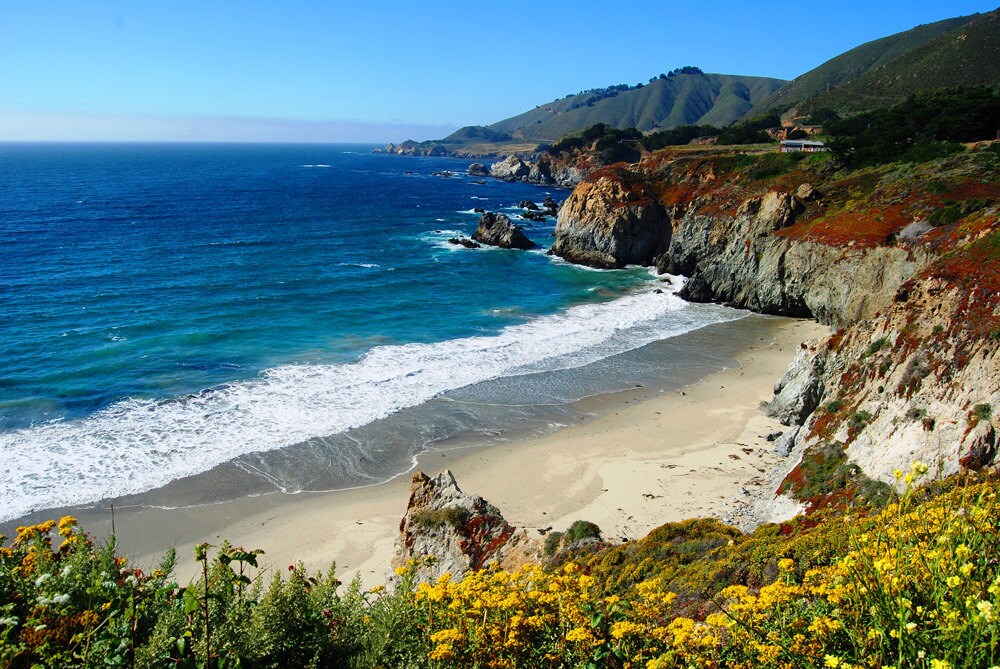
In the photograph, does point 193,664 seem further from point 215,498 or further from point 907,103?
point 907,103

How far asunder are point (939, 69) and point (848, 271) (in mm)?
91586

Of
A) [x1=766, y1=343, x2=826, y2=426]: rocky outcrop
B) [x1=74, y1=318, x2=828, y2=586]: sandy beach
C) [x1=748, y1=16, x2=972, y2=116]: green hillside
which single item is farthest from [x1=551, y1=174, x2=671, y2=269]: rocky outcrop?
[x1=748, y1=16, x2=972, y2=116]: green hillside

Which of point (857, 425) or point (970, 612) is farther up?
point (970, 612)

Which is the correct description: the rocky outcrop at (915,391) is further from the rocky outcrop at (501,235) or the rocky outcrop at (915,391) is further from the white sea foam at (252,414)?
the rocky outcrop at (501,235)

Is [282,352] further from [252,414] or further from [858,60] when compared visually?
[858,60]

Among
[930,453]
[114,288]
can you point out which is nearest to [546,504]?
[930,453]

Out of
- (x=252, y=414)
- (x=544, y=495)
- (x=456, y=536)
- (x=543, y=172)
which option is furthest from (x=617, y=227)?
(x=543, y=172)

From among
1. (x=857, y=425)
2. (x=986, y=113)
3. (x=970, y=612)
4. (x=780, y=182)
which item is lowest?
(x=857, y=425)

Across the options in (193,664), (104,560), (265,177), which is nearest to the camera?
(193,664)

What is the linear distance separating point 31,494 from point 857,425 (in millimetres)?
24491

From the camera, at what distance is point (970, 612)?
3990mm

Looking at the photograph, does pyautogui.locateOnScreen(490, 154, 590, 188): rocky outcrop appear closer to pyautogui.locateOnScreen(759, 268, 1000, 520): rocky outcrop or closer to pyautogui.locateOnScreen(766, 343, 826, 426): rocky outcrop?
pyautogui.locateOnScreen(766, 343, 826, 426): rocky outcrop

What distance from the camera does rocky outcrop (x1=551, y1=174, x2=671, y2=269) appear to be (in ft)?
177

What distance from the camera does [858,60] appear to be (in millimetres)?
171750
